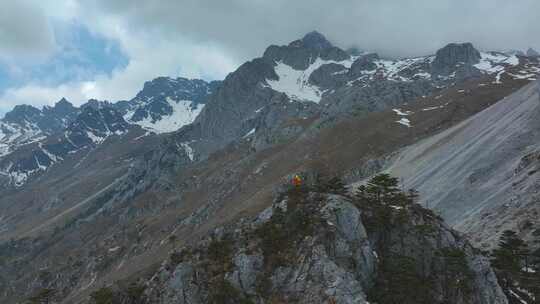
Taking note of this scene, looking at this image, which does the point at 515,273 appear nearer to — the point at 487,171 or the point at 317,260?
the point at 317,260

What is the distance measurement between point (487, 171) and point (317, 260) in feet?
270

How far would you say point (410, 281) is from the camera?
42656mm

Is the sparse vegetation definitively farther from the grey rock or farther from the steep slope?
the grey rock

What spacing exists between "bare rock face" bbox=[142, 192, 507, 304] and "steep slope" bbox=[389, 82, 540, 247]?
35265 mm

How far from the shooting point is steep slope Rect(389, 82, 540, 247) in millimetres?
85531

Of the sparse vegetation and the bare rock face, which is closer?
the bare rock face

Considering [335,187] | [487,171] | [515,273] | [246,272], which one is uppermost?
[335,187]

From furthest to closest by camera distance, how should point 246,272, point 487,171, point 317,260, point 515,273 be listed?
point 487,171, point 515,273, point 246,272, point 317,260

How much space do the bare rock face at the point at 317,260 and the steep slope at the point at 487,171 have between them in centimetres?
3526

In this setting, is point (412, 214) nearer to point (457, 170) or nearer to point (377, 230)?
point (377, 230)

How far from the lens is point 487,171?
365 ft

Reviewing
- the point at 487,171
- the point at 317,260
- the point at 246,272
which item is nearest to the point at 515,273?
the point at 317,260

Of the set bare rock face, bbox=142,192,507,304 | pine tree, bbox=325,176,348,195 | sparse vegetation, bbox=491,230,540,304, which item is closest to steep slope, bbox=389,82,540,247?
sparse vegetation, bbox=491,230,540,304

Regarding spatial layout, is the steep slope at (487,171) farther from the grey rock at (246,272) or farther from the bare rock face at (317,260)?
the grey rock at (246,272)
